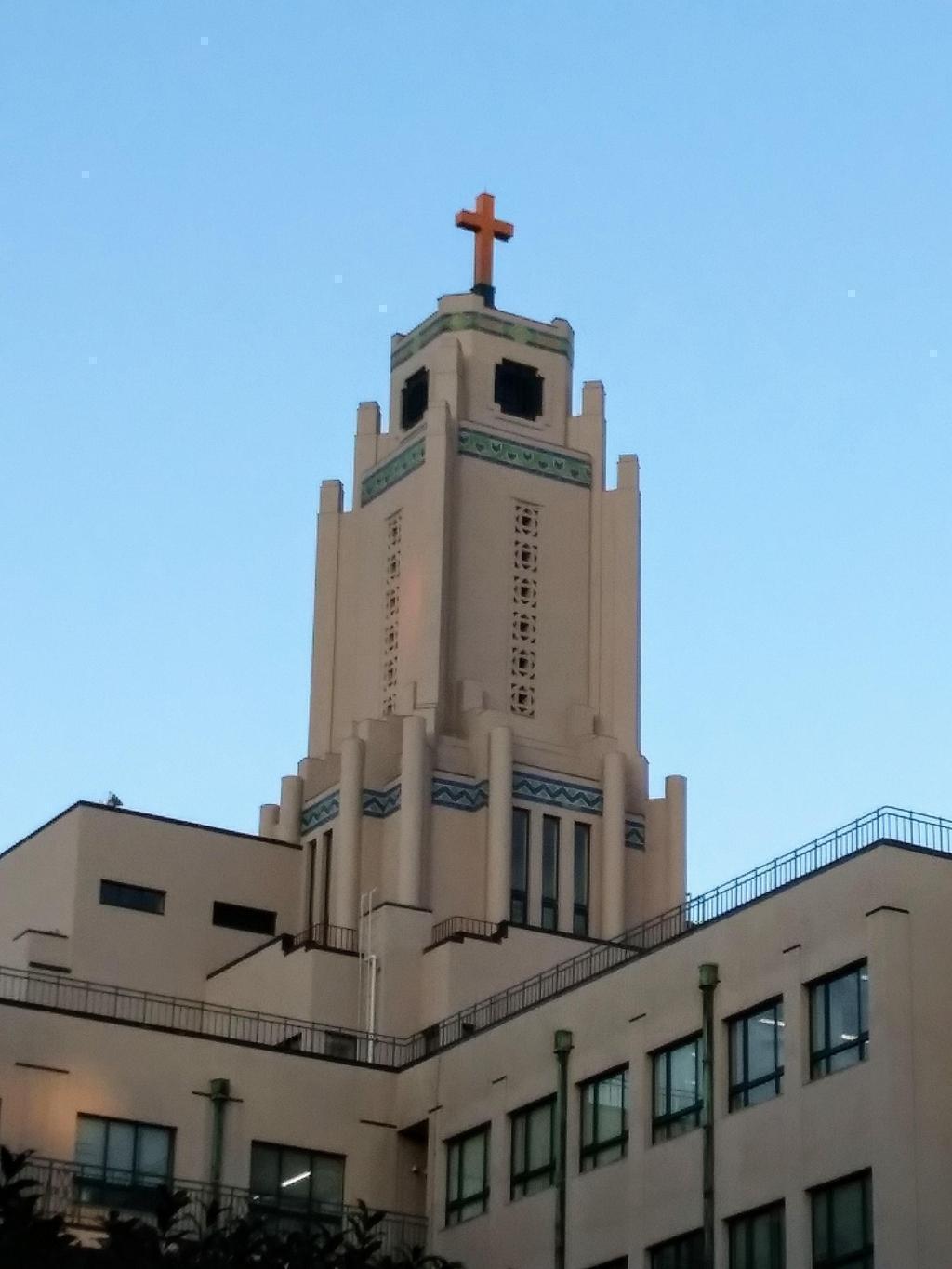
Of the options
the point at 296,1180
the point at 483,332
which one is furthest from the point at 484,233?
the point at 296,1180

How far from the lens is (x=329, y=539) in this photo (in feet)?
257

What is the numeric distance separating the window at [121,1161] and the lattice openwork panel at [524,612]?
20.3 meters

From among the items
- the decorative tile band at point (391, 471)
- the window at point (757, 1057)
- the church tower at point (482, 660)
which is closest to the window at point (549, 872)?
the church tower at point (482, 660)

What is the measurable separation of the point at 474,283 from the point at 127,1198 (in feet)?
106

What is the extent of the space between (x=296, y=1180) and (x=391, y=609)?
2115 cm

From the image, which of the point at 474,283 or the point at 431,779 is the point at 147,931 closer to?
the point at 431,779

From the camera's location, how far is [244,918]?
70.4m

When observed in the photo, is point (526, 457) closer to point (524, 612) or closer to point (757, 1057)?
point (524, 612)

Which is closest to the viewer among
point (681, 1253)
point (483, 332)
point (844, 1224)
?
point (844, 1224)

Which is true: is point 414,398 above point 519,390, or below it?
below

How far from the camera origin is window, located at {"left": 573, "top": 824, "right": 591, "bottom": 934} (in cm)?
7100

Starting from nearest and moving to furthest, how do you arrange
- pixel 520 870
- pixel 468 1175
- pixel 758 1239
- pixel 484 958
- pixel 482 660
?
1. pixel 758 1239
2. pixel 468 1175
3. pixel 484 958
4. pixel 520 870
5. pixel 482 660

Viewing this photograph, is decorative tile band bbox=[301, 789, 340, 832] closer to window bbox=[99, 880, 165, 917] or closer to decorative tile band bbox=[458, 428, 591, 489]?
window bbox=[99, 880, 165, 917]

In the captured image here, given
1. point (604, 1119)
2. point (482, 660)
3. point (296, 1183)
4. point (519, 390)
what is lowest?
point (296, 1183)
